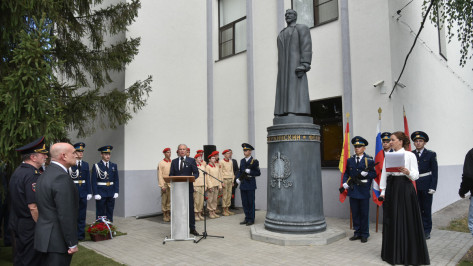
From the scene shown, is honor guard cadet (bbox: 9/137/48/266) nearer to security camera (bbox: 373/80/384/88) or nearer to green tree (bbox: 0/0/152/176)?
green tree (bbox: 0/0/152/176)

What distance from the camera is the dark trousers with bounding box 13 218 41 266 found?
14.1 feet

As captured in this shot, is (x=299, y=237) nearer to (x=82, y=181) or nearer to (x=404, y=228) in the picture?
(x=404, y=228)

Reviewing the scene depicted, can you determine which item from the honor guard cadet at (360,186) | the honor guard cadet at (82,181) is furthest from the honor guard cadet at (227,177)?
the honor guard cadet at (360,186)

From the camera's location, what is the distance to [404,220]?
17.7 feet

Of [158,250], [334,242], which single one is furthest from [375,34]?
[158,250]

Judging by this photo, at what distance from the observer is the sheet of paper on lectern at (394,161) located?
5.32m

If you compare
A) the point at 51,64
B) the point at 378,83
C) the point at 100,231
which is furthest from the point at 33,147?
Result: the point at 378,83

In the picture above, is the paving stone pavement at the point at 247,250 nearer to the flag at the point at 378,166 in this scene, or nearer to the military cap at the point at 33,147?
the flag at the point at 378,166

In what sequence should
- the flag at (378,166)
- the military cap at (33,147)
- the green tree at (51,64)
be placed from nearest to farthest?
the military cap at (33,147) → the green tree at (51,64) → the flag at (378,166)

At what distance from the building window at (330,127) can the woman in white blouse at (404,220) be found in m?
4.45

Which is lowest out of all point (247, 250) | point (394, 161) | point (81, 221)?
point (247, 250)

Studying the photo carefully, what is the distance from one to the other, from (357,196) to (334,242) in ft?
3.36

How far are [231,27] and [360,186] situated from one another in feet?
27.8

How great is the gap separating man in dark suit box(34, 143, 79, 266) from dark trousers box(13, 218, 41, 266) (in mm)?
911
